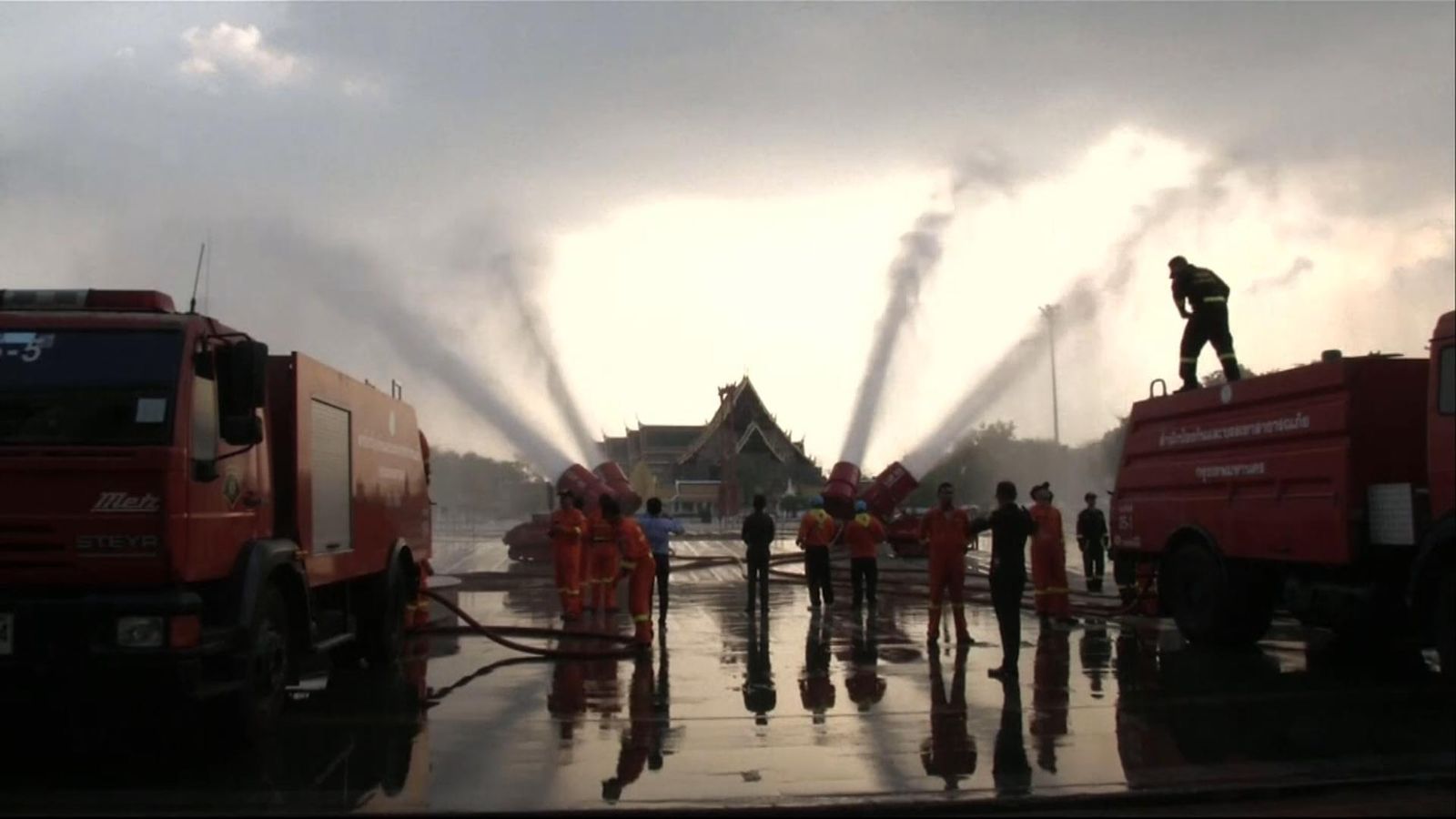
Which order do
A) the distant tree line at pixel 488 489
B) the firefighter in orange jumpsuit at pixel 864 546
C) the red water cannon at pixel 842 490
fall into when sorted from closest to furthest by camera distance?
1. the firefighter in orange jumpsuit at pixel 864 546
2. the red water cannon at pixel 842 490
3. the distant tree line at pixel 488 489

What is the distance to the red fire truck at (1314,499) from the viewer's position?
9609 mm

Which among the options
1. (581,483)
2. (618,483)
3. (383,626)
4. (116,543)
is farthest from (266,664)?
(618,483)

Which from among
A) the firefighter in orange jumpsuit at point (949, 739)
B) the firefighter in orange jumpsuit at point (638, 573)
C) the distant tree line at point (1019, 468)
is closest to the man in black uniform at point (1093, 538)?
the firefighter in orange jumpsuit at point (638, 573)

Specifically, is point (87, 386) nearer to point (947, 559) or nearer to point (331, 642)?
point (331, 642)

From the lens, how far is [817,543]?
16.8 meters

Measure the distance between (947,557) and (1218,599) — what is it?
2.67 m

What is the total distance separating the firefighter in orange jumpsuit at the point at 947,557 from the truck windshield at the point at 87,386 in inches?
313

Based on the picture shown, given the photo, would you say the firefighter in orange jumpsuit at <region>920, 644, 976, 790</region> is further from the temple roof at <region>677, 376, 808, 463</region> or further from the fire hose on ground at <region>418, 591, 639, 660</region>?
the temple roof at <region>677, 376, 808, 463</region>

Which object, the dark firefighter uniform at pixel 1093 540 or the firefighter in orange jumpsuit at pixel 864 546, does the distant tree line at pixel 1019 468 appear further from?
the firefighter in orange jumpsuit at pixel 864 546

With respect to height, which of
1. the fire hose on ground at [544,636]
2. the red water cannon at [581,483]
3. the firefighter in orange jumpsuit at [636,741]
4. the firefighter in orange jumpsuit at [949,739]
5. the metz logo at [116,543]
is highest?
the red water cannon at [581,483]

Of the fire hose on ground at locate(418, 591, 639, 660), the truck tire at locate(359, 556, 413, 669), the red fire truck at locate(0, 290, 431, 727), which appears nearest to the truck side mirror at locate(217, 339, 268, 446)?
the red fire truck at locate(0, 290, 431, 727)

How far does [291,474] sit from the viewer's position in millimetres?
8977

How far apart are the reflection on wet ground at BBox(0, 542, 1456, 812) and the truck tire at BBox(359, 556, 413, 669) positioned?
1.05 feet

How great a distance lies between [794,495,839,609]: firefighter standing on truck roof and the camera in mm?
16625
